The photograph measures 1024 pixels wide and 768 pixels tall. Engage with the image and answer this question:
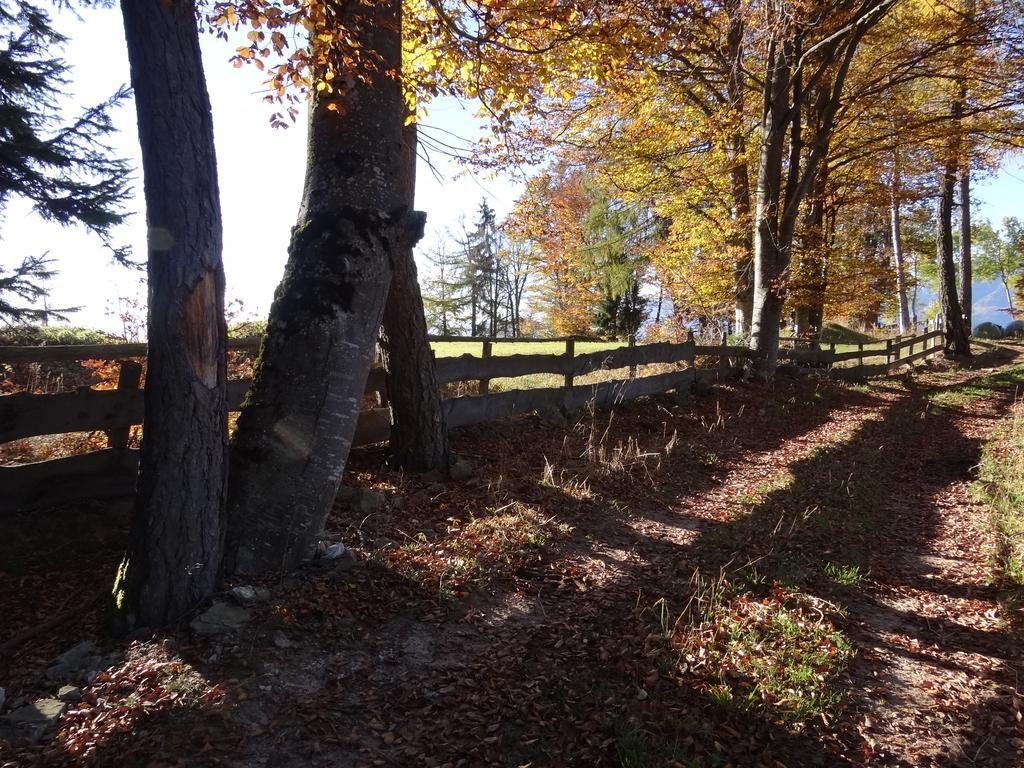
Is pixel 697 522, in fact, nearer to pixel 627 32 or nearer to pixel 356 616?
pixel 356 616

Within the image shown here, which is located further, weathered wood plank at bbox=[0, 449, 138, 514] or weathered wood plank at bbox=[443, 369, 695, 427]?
weathered wood plank at bbox=[443, 369, 695, 427]

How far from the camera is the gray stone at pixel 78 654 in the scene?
332 centimetres

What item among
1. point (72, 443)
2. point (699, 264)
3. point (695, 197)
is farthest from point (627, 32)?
point (699, 264)

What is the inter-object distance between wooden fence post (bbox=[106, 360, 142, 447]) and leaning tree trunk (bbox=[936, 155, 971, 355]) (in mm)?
22930

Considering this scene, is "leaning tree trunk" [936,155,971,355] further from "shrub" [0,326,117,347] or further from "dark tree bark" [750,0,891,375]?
"shrub" [0,326,117,347]

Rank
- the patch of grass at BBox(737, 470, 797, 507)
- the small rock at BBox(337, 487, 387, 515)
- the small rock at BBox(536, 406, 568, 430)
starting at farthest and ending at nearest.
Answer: the small rock at BBox(536, 406, 568, 430)
the patch of grass at BBox(737, 470, 797, 507)
the small rock at BBox(337, 487, 387, 515)

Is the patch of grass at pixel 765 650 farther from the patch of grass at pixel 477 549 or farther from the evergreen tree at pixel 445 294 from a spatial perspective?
the evergreen tree at pixel 445 294

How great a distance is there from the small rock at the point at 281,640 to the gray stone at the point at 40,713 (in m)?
1.00

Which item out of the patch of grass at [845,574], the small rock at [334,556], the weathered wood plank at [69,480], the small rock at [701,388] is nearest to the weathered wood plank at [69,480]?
the weathered wood plank at [69,480]

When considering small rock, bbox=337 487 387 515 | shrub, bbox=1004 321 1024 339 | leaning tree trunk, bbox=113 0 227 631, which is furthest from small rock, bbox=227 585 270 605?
shrub, bbox=1004 321 1024 339

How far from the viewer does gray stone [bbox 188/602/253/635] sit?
3.52 metres

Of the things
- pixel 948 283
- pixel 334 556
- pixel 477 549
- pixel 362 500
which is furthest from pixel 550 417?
pixel 948 283

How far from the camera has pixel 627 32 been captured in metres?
7.63

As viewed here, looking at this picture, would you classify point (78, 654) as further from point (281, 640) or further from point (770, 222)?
point (770, 222)
